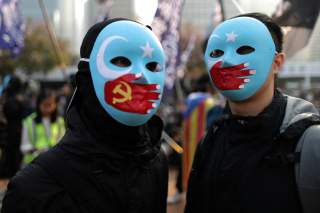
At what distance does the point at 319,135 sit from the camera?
5.80 feet

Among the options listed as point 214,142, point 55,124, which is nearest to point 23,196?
point 214,142

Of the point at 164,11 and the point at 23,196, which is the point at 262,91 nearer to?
the point at 23,196

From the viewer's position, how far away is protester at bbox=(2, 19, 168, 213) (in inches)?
68.7

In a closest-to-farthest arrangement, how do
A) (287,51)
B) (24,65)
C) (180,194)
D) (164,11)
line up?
1. (287,51)
2. (164,11)
3. (180,194)
4. (24,65)

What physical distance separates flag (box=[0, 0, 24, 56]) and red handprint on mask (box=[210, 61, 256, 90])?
237 centimetres

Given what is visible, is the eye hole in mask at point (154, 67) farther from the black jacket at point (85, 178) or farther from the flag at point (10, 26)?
the flag at point (10, 26)

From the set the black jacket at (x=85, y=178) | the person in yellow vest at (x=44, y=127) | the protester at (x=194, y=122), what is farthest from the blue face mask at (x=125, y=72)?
the person in yellow vest at (x=44, y=127)

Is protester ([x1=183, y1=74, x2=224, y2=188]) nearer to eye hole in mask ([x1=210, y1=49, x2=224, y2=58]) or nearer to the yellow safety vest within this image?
the yellow safety vest

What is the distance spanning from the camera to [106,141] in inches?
73.5

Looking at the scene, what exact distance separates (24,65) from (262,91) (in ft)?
84.1

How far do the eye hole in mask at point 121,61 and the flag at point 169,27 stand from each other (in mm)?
1689

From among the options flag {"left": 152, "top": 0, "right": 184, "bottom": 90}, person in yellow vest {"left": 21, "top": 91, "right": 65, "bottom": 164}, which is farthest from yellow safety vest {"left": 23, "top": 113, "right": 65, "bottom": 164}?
flag {"left": 152, "top": 0, "right": 184, "bottom": 90}

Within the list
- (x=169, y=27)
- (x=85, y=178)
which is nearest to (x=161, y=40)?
(x=169, y=27)

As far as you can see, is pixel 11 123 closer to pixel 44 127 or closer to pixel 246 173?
pixel 44 127
